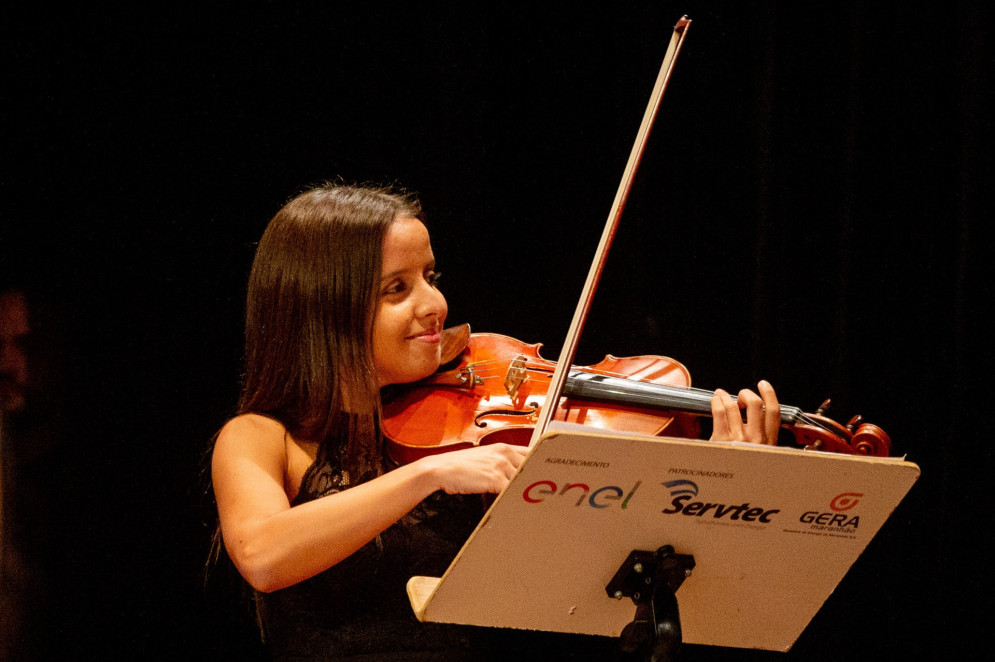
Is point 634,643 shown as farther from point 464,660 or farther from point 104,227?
point 104,227

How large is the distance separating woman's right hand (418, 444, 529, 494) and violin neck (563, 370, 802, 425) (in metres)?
0.30

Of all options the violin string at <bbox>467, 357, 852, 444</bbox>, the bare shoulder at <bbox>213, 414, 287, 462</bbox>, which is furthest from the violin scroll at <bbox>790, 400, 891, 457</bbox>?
the bare shoulder at <bbox>213, 414, 287, 462</bbox>

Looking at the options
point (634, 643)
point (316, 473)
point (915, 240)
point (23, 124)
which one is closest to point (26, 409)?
point (23, 124)

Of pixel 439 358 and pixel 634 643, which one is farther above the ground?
pixel 439 358

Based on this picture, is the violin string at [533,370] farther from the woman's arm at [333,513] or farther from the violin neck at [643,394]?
the woman's arm at [333,513]

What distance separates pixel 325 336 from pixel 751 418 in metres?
Answer: 0.62

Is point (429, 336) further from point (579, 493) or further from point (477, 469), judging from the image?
point (579, 493)

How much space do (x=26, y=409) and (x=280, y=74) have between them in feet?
2.69

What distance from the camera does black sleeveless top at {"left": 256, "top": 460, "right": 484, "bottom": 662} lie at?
113cm

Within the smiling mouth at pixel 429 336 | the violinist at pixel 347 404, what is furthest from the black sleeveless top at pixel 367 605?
the smiling mouth at pixel 429 336

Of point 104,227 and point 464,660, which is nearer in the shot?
point 464,660

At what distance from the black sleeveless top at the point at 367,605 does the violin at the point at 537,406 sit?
124mm

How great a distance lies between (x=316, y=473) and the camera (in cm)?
115

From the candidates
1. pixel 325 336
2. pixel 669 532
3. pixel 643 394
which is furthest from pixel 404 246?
pixel 669 532
